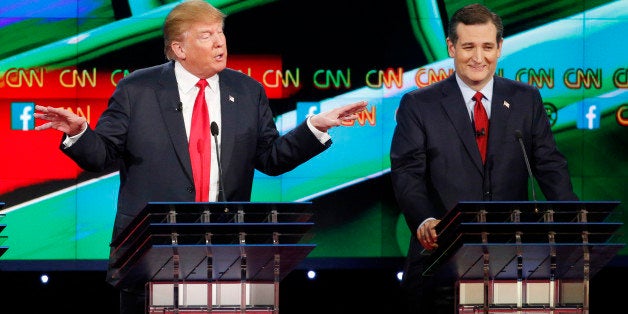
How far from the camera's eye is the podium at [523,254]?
14.9 feet

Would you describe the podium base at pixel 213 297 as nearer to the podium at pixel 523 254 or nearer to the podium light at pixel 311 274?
the podium at pixel 523 254

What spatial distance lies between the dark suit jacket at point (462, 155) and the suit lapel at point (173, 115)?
831 millimetres

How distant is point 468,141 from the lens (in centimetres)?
546

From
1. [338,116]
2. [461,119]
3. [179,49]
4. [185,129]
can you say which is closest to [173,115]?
[185,129]

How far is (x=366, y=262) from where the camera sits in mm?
8539

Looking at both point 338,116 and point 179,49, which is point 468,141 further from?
point 179,49

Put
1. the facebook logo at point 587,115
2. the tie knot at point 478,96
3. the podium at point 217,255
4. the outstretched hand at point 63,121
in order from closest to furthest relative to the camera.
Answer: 1. the podium at point 217,255
2. the outstretched hand at point 63,121
3. the tie knot at point 478,96
4. the facebook logo at point 587,115

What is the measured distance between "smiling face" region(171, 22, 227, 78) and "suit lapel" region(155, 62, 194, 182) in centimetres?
12

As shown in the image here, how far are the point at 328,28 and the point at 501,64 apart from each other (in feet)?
3.56

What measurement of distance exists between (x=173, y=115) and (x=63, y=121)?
20.8 inches

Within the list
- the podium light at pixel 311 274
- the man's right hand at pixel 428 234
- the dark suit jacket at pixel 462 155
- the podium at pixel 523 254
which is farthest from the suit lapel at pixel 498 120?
the podium light at pixel 311 274

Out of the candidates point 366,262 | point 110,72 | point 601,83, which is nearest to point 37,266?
point 110,72

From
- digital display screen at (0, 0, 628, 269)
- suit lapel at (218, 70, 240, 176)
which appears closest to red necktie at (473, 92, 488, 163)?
suit lapel at (218, 70, 240, 176)

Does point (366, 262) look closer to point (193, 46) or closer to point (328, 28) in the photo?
point (328, 28)
